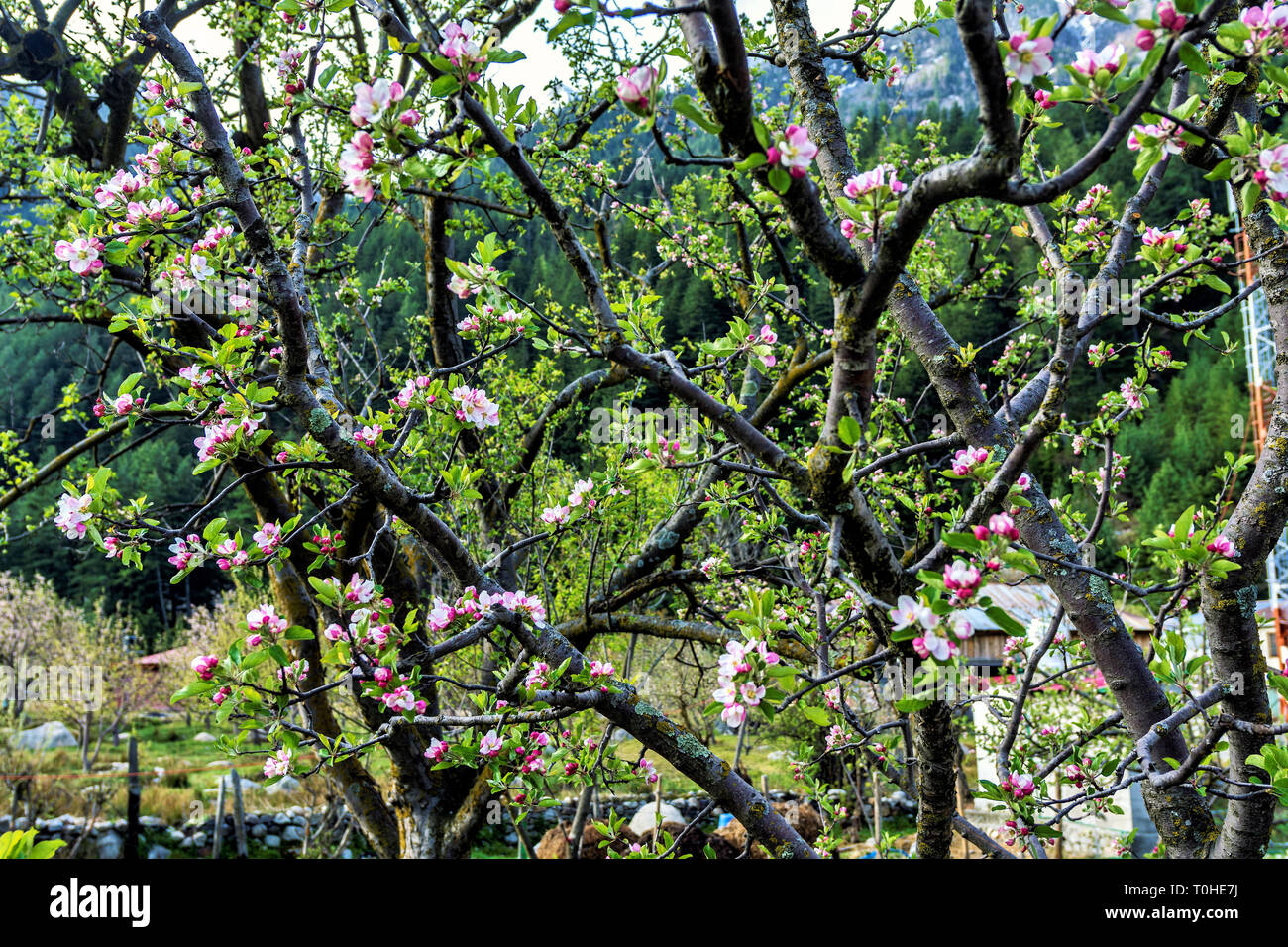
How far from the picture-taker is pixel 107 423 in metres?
3.36

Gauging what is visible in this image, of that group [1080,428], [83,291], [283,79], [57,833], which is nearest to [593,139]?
[283,79]

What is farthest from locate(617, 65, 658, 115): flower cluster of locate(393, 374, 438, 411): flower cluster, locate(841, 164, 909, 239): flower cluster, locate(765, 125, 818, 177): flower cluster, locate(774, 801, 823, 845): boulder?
locate(774, 801, 823, 845): boulder

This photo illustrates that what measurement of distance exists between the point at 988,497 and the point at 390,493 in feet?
5.10

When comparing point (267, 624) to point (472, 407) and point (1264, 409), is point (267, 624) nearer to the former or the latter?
point (472, 407)

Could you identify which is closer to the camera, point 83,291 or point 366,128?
point 366,128

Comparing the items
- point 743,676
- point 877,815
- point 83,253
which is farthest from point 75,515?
point 877,815

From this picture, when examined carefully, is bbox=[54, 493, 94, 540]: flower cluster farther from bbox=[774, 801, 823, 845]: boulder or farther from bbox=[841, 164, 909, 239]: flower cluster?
bbox=[774, 801, 823, 845]: boulder

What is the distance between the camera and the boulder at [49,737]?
52.3 feet

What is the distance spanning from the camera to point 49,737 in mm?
16859

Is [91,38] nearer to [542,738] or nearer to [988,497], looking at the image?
[542,738]

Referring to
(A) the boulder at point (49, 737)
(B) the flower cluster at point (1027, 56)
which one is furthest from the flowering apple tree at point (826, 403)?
(A) the boulder at point (49, 737)

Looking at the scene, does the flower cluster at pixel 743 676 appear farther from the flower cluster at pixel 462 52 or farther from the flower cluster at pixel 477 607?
the flower cluster at pixel 462 52

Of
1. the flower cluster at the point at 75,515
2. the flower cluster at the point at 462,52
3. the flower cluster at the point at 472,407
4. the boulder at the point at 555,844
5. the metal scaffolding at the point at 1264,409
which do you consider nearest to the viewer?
the flower cluster at the point at 462,52

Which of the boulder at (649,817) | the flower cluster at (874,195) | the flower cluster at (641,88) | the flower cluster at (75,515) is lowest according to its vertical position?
the boulder at (649,817)
